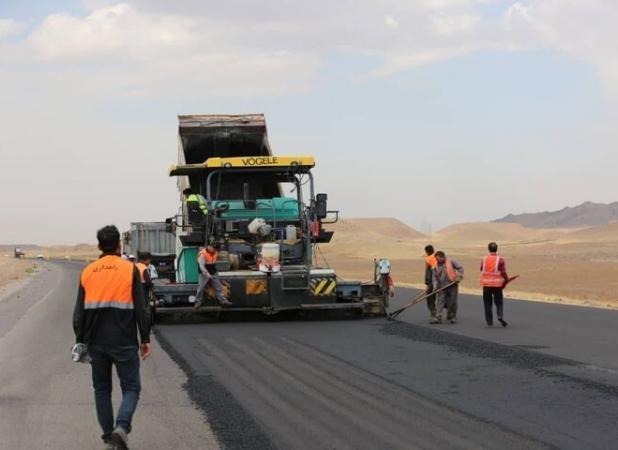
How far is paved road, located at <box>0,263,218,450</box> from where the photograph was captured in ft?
21.0

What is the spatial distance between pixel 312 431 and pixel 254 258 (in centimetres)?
971

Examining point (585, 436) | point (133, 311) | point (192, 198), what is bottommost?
point (585, 436)

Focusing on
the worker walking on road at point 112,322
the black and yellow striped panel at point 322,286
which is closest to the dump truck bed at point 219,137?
the black and yellow striped panel at point 322,286

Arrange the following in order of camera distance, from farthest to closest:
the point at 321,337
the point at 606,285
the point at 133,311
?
the point at 606,285 → the point at 321,337 → the point at 133,311

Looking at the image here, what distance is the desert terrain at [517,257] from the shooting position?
1123 inches

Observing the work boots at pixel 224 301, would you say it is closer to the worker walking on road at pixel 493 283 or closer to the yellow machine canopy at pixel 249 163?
the yellow machine canopy at pixel 249 163

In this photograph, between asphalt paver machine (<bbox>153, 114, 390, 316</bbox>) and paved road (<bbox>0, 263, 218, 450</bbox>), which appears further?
asphalt paver machine (<bbox>153, 114, 390, 316</bbox>)

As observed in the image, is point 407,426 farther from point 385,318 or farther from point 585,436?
point 385,318

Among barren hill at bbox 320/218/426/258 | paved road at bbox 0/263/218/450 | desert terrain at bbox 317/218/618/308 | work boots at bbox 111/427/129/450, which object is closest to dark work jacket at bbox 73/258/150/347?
work boots at bbox 111/427/129/450

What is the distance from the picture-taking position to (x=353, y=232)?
128m

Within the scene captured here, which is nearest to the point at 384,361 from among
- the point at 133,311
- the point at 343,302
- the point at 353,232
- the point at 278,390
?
the point at 278,390

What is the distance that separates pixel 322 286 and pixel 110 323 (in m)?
10.0

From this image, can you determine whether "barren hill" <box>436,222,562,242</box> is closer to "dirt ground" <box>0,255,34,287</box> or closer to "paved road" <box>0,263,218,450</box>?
"dirt ground" <box>0,255,34,287</box>

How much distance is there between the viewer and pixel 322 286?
51.2 feet
